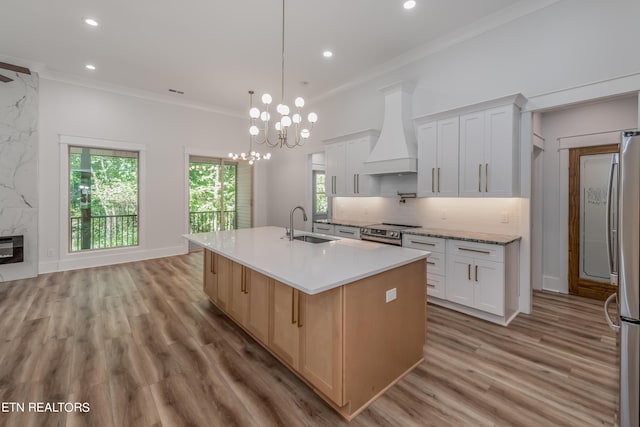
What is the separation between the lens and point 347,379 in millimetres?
1796

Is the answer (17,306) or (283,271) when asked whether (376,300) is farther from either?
(17,306)

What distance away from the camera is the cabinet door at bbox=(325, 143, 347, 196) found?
5.17 m

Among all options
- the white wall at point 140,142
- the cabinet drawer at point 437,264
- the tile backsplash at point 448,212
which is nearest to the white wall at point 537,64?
the tile backsplash at point 448,212

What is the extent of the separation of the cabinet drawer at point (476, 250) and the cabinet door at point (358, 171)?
1.72 m

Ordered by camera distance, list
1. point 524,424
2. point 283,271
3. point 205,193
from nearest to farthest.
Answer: point 524,424 → point 283,271 → point 205,193

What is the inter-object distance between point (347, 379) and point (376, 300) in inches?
20.2

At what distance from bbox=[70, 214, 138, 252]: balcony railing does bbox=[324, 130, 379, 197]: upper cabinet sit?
13.7 feet

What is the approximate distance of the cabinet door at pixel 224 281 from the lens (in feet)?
10.1

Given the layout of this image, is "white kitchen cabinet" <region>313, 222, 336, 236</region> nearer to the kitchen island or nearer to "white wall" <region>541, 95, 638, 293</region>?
the kitchen island

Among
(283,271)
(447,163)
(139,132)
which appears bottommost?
(283,271)

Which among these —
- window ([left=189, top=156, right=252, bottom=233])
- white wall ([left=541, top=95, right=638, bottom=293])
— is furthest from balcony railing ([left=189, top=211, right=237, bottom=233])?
white wall ([left=541, top=95, right=638, bottom=293])

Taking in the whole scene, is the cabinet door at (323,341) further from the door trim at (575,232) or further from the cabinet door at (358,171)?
the door trim at (575,232)

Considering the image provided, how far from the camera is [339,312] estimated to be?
5.76 ft

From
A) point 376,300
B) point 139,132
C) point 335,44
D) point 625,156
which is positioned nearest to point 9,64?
point 139,132
